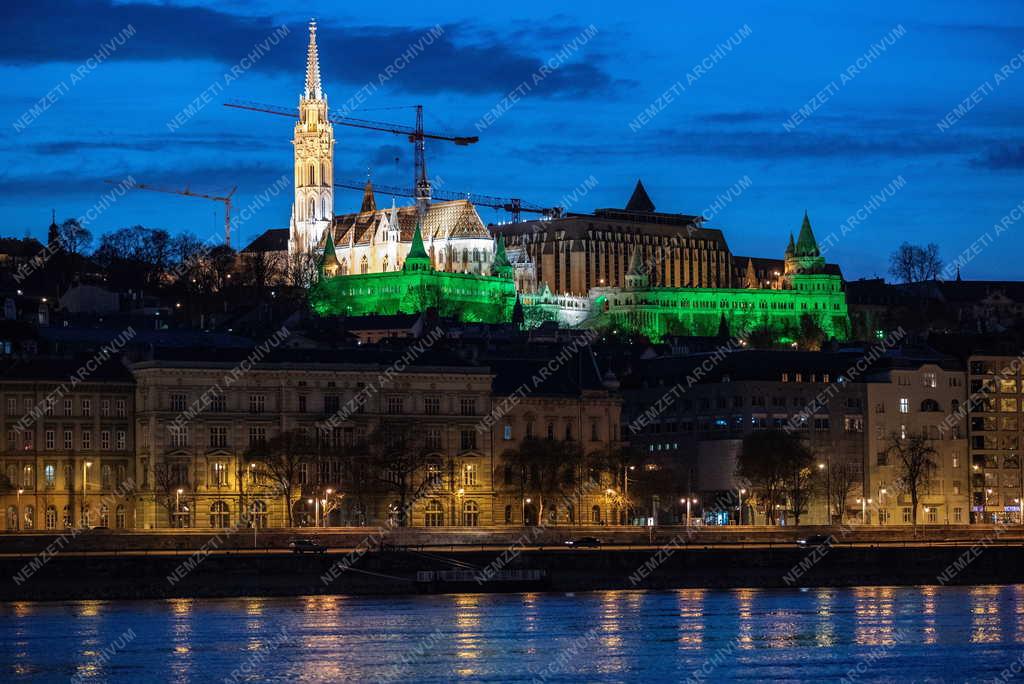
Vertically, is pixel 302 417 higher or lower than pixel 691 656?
higher

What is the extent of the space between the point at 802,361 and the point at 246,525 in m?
48.9

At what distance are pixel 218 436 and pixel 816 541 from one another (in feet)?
103

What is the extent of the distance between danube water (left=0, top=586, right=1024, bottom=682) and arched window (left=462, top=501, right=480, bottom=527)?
30.7m

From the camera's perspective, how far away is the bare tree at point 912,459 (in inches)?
6014

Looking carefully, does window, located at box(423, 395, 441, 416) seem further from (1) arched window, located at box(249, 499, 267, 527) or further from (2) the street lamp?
(2) the street lamp

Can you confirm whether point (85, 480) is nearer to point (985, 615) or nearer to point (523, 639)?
point (523, 639)

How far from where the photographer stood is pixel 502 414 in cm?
13700

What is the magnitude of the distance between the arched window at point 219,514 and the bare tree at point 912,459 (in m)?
46.1

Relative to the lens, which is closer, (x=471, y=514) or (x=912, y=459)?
(x=471, y=514)

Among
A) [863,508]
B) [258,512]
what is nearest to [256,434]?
[258,512]

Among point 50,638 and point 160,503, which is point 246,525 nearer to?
point 160,503

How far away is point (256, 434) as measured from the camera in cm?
12975

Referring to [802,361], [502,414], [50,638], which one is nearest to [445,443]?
[502,414]

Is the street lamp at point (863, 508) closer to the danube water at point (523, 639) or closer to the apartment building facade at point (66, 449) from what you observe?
the danube water at point (523, 639)
